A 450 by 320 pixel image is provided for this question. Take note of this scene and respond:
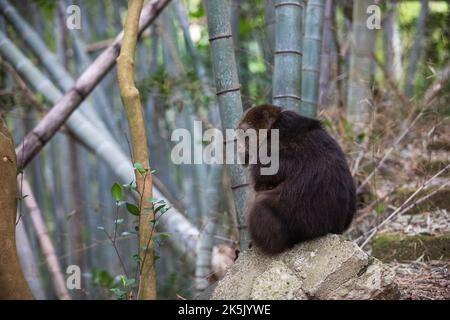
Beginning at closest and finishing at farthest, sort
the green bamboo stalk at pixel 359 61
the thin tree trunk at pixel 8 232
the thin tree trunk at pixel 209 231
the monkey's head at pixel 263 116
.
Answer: the thin tree trunk at pixel 8 232
the monkey's head at pixel 263 116
the thin tree trunk at pixel 209 231
the green bamboo stalk at pixel 359 61

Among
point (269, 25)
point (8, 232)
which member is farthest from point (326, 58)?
point (8, 232)

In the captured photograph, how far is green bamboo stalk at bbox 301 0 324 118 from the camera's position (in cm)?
470

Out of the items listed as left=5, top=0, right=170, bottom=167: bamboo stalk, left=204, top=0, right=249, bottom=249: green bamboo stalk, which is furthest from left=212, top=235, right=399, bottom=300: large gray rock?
left=5, top=0, right=170, bottom=167: bamboo stalk

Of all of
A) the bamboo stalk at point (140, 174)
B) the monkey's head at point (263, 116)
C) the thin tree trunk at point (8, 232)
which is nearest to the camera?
the thin tree trunk at point (8, 232)

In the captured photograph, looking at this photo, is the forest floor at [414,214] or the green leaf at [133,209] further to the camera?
the forest floor at [414,214]

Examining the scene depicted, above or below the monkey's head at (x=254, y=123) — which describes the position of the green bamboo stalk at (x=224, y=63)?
above

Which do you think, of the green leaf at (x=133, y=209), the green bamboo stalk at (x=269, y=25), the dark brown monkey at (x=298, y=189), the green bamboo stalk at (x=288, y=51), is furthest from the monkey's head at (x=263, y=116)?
the green bamboo stalk at (x=269, y=25)

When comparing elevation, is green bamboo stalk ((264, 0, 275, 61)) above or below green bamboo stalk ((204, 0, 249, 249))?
above

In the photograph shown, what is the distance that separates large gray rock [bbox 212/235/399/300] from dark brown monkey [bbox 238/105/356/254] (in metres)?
0.11

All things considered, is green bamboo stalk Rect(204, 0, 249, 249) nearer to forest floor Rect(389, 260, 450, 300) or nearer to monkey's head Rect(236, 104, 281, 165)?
monkey's head Rect(236, 104, 281, 165)

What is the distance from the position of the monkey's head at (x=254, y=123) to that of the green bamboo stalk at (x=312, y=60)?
128 cm

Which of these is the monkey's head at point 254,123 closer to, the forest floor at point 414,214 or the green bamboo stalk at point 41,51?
the forest floor at point 414,214

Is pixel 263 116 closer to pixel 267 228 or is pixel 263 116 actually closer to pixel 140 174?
pixel 267 228

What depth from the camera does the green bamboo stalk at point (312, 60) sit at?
4695 mm
